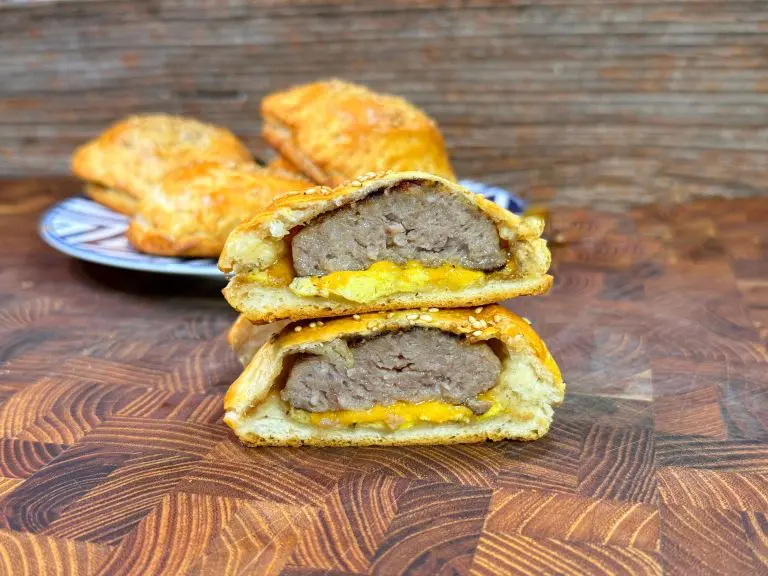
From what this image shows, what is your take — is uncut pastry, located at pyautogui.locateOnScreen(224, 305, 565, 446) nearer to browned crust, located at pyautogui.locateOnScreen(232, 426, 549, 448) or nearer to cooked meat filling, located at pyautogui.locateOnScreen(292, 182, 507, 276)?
browned crust, located at pyautogui.locateOnScreen(232, 426, 549, 448)

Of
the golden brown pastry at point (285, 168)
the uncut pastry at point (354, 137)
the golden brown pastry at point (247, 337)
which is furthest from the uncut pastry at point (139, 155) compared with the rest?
the golden brown pastry at point (247, 337)

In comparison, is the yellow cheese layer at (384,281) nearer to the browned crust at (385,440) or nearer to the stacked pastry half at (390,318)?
the stacked pastry half at (390,318)

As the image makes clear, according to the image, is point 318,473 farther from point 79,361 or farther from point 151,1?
point 151,1

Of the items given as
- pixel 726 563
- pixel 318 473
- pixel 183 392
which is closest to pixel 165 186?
pixel 183 392

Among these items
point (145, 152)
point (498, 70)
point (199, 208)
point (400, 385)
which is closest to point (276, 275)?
point (400, 385)

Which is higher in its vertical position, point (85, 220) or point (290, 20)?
point (290, 20)

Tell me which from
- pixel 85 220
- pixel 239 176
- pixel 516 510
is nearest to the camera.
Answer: pixel 516 510
